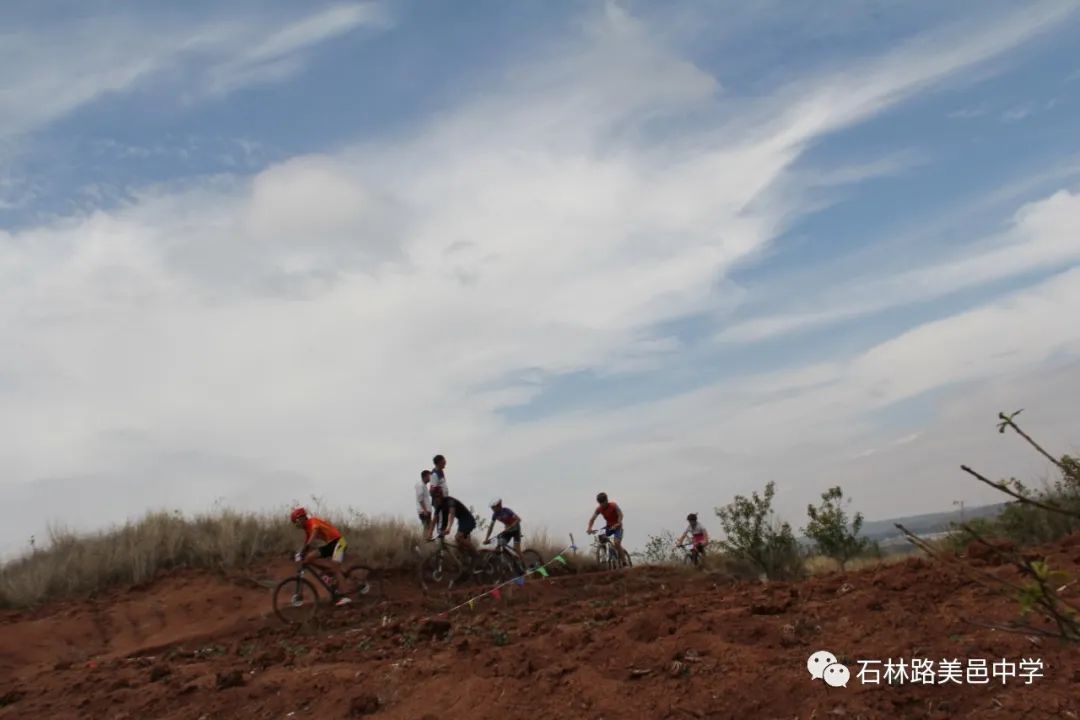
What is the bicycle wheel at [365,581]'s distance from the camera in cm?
1398

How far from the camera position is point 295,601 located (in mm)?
12828

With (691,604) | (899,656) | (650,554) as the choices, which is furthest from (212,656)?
(650,554)

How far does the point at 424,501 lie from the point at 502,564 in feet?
6.14

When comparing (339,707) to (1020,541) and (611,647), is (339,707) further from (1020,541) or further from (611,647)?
(1020,541)

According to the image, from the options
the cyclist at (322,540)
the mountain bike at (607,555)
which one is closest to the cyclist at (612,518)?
the mountain bike at (607,555)

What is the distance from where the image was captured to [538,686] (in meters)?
6.17

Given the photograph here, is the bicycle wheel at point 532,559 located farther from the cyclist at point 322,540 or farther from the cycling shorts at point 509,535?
the cyclist at point 322,540

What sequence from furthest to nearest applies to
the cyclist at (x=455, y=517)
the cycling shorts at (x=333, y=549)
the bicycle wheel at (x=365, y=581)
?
1. the cyclist at (x=455, y=517)
2. the bicycle wheel at (x=365, y=581)
3. the cycling shorts at (x=333, y=549)

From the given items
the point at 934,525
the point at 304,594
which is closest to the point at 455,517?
the point at 304,594

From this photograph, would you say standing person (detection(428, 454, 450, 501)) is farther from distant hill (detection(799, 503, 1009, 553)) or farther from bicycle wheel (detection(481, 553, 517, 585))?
distant hill (detection(799, 503, 1009, 553))

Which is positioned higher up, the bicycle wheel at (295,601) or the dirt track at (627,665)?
the bicycle wheel at (295,601)

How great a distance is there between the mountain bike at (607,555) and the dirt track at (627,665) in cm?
648

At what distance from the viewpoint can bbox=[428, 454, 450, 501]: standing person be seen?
1490 centimetres

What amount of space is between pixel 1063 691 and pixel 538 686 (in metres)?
3.27
